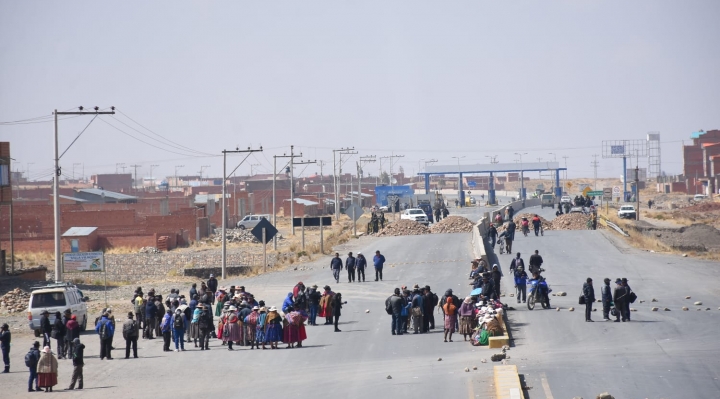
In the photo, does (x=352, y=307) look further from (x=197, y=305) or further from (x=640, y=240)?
(x=640, y=240)

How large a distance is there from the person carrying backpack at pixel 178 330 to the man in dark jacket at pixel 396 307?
5.34 metres

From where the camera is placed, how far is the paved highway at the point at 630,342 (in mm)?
18500

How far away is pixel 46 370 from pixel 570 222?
4947 centimetres

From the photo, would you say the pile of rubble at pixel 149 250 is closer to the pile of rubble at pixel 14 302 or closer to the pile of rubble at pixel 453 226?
the pile of rubble at pixel 453 226

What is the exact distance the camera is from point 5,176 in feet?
152

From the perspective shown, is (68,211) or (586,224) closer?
(586,224)

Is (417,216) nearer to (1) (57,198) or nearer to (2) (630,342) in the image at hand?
(1) (57,198)

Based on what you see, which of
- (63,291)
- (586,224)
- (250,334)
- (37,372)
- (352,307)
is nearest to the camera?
(37,372)

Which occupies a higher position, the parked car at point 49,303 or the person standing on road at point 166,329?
the parked car at point 49,303

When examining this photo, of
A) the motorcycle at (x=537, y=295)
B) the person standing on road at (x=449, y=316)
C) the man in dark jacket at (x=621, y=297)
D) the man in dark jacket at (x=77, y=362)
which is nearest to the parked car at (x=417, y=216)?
the motorcycle at (x=537, y=295)

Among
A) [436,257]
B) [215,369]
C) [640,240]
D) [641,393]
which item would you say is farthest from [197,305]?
[640,240]

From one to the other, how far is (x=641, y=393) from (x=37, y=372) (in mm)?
12019

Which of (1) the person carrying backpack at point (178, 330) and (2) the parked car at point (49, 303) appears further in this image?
(2) the parked car at point (49, 303)

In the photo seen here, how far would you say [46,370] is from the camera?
19.2 metres
